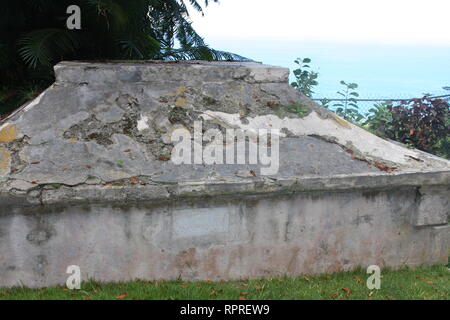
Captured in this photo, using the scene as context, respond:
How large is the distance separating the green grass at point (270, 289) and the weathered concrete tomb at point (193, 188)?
0.30ft

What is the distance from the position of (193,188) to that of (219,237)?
0.44 m

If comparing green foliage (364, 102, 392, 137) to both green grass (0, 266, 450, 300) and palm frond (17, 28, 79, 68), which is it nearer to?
green grass (0, 266, 450, 300)

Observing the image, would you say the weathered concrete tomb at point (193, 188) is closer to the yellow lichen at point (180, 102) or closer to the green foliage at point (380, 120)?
the yellow lichen at point (180, 102)

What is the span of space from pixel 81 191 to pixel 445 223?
111 inches

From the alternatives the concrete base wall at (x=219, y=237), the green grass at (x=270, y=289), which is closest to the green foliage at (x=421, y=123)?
the concrete base wall at (x=219, y=237)

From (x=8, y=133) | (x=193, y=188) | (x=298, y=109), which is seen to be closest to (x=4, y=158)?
(x=8, y=133)

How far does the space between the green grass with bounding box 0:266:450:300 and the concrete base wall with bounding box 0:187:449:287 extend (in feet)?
0.29

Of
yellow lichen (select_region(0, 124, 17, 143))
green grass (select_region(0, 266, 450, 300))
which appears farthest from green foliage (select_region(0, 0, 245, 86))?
green grass (select_region(0, 266, 450, 300))

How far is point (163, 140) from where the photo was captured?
144 inches

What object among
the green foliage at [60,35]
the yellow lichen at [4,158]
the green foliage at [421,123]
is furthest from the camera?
the green foliage at [421,123]

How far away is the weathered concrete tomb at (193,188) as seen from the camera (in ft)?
10.9

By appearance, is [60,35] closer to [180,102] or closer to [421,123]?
[180,102]
